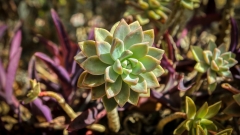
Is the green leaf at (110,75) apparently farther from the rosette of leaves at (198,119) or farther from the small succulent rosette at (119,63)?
the rosette of leaves at (198,119)

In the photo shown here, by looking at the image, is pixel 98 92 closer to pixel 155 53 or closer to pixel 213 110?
pixel 155 53

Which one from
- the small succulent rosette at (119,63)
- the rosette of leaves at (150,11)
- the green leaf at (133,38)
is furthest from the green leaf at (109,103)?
the rosette of leaves at (150,11)

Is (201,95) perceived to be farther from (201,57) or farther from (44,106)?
(44,106)

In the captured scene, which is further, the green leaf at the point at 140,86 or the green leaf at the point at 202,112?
the green leaf at the point at 202,112

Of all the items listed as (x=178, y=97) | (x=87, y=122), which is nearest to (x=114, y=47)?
(x=87, y=122)

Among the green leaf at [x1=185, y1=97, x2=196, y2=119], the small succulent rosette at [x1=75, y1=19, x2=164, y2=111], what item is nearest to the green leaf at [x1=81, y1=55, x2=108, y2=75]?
the small succulent rosette at [x1=75, y1=19, x2=164, y2=111]

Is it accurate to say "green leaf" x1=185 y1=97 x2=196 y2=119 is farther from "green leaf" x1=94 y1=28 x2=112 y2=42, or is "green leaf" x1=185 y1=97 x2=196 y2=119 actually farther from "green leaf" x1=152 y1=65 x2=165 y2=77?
"green leaf" x1=94 y1=28 x2=112 y2=42

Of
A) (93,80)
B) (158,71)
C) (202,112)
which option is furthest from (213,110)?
(93,80)
